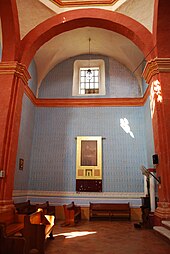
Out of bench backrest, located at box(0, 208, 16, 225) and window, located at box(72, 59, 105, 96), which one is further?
window, located at box(72, 59, 105, 96)

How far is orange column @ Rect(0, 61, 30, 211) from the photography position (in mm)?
5969

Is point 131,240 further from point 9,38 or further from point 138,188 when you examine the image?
point 9,38

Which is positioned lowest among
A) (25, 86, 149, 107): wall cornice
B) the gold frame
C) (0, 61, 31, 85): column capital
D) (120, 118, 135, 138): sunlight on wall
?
the gold frame

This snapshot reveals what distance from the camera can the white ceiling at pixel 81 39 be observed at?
24.2 ft

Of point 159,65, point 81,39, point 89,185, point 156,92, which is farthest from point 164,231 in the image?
Answer: point 81,39

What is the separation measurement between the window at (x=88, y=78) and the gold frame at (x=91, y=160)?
2489mm

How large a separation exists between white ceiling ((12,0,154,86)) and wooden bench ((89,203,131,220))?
21.2 ft

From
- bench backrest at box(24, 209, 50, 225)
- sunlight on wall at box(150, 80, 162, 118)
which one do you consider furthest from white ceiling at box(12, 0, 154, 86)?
bench backrest at box(24, 209, 50, 225)

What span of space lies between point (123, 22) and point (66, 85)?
464cm

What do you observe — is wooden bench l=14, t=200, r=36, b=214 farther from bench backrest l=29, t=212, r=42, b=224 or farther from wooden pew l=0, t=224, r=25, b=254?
wooden pew l=0, t=224, r=25, b=254

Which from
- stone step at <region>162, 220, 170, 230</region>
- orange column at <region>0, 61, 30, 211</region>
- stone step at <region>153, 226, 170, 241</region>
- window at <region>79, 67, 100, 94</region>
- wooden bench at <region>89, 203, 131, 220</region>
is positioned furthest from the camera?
window at <region>79, 67, 100, 94</region>

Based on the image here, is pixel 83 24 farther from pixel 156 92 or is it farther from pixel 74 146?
pixel 74 146

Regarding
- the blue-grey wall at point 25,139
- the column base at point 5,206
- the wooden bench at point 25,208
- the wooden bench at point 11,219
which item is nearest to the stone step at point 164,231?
the wooden bench at point 11,219

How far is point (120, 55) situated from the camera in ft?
35.9
